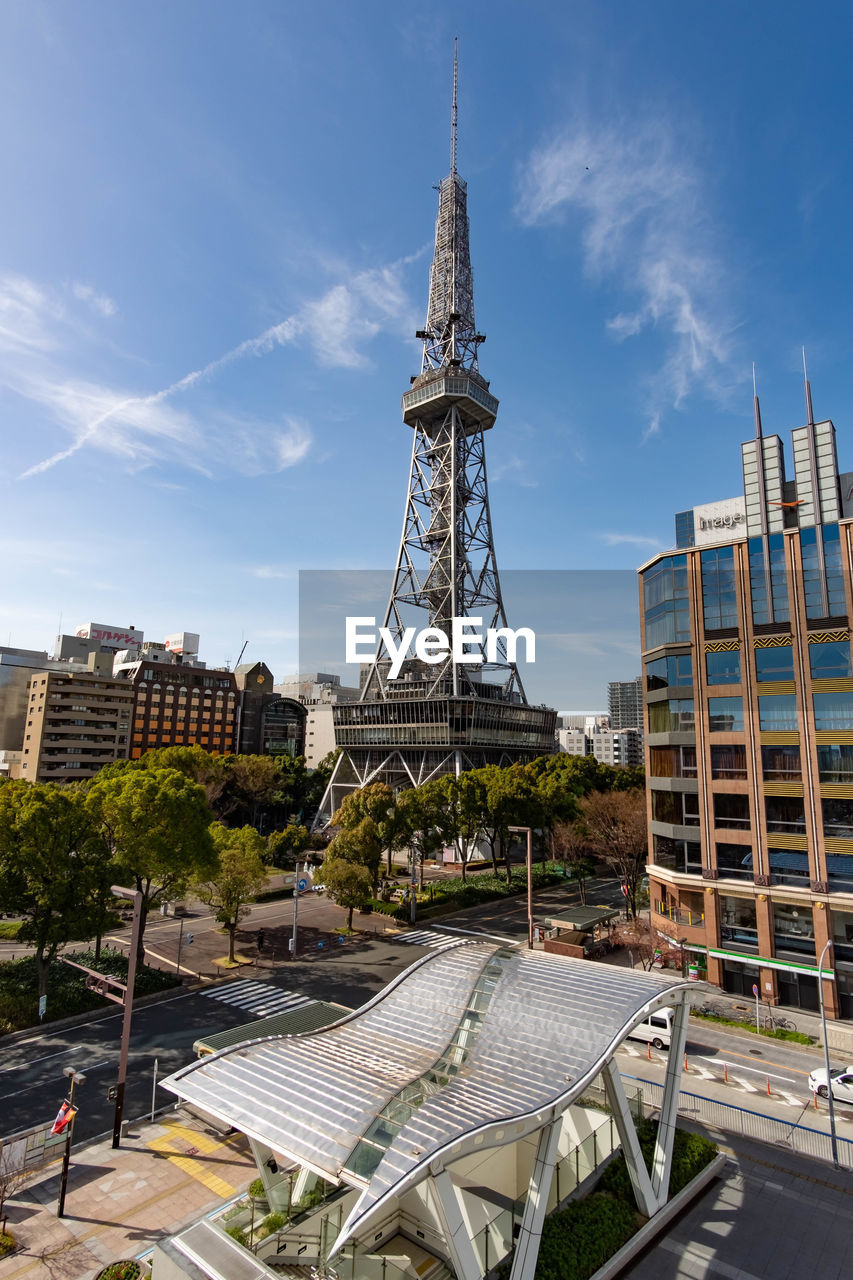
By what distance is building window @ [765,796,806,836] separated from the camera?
3581 cm

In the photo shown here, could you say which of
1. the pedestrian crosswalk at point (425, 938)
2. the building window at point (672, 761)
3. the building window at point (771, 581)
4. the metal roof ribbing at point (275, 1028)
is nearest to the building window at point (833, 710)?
the building window at point (771, 581)

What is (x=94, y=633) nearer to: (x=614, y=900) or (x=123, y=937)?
(x=123, y=937)

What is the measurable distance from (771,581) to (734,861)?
15.7 meters

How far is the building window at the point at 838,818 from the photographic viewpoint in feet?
112

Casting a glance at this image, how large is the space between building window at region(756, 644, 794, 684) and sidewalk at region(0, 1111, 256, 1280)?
3277cm

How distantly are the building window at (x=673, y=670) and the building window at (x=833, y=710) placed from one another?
6880 mm

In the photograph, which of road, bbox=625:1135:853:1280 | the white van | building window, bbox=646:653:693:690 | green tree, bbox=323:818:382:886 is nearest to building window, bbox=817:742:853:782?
building window, bbox=646:653:693:690

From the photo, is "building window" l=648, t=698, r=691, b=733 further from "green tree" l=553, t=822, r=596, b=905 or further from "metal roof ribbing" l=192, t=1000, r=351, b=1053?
"metal roof ribbing" l=192, t=1000, r=351, b=1053

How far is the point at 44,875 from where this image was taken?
98.5 feet

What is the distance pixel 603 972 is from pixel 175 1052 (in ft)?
63.3

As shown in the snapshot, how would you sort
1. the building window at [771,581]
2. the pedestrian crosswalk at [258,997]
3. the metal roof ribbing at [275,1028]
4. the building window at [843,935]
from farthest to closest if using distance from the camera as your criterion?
1. the building window at [771,581]
2. the building window at [843,935]
3. the pedestrian crosswalk at [258,997]
4. the metal roof ribbing at [275,1028]

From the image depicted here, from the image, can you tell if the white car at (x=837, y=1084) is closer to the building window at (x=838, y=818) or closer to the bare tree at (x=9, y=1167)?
the building window at (x=838, y=818)

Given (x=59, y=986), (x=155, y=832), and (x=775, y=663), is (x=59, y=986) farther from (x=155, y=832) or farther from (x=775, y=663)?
(x=775, y=663)

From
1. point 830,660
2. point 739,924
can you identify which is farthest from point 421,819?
point 830,660
